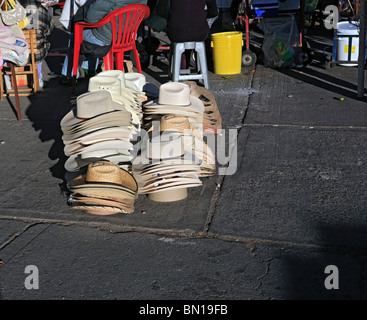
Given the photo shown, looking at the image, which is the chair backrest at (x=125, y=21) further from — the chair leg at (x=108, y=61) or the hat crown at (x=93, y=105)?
the hat crown at (x=93, y=105)

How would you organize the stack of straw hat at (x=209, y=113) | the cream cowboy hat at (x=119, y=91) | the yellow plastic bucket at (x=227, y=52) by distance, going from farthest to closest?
the yellow plastic bucket at (x=227, y=52)
the stack of straw hat at (x=209, y=113)
the cream cowboy hat at (x=119, y=91)

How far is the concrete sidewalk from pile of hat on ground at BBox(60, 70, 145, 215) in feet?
0.51

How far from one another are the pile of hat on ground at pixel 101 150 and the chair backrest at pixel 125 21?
214 cm

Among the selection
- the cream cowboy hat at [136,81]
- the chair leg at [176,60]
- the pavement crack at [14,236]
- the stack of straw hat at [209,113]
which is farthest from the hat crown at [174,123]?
the chair leg at [176,60]

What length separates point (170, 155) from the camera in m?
4.49

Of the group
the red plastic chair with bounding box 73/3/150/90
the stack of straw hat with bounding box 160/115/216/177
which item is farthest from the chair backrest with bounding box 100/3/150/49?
the stack of straw hat with bounding box 160/115/216/177

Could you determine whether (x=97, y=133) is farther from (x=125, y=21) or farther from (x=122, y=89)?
(x=125, y=21)

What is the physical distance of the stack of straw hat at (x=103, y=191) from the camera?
4.25m

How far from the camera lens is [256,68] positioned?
353 inches

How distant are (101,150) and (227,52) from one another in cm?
419

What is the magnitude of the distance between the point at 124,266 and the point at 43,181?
1.68 metres

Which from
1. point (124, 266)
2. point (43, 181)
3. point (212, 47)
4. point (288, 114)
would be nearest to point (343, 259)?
point (124, 266)

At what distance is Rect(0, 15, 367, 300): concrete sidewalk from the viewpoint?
3467 millimetres

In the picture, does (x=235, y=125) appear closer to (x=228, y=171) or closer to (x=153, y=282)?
(x=228, y=171)
